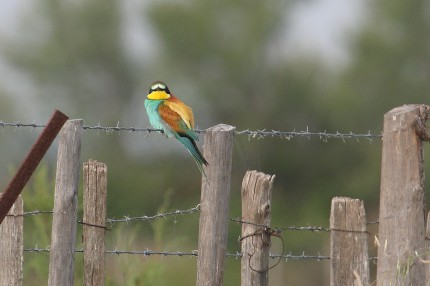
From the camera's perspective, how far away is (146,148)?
135 feet

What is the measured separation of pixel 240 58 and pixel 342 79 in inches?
149

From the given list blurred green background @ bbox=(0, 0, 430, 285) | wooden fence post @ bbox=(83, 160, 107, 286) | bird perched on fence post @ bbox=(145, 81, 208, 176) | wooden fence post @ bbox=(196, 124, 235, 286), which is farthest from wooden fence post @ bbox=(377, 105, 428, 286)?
blurred green background @ bbox=(0, 0, 430, 285)

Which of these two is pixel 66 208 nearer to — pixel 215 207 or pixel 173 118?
pixel 215 207

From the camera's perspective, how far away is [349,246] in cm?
673

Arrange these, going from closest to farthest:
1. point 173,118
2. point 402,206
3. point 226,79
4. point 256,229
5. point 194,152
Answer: point 402,206
point 256,229
point 194,152
point 173,118
point 226,79

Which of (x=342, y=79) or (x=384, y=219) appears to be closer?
(x=384, y=219)

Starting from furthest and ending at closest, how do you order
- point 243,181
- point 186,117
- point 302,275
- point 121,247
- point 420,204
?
point 302,275 < point 121,247 < point 186,117 < point 243,181 < point 420,204

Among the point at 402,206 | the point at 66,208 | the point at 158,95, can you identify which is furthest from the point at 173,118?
Answer: the point at 402,206


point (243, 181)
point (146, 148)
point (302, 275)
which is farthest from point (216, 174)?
point (146, 148)

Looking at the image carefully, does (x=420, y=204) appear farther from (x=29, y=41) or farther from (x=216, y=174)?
(x=29, y=41)

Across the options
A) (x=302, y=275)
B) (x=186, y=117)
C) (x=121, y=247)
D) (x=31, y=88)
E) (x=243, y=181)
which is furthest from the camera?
(x=31, y=88)

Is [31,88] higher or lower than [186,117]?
higher

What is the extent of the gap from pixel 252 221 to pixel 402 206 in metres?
0.88

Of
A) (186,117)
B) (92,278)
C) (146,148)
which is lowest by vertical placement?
(92,278)
